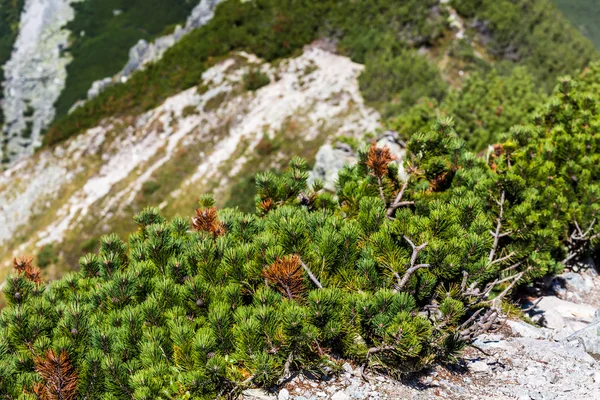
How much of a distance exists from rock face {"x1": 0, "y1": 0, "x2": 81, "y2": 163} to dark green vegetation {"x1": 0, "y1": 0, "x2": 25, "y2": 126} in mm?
1070

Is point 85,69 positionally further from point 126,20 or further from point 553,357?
point 553,357

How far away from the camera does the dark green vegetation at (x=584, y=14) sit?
365ft

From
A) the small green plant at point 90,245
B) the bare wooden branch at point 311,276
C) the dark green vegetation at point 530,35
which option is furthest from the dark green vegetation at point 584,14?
the bare wooden branch at point 311,276

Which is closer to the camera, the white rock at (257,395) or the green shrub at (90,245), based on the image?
Result: the white rock at (257,395)

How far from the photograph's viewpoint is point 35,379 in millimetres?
3900

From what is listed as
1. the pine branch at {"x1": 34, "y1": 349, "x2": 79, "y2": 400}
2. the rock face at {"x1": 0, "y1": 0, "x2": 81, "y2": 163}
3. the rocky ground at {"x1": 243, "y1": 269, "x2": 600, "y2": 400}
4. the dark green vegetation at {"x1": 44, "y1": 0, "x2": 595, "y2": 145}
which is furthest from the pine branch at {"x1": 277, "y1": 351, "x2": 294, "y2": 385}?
the rock face at {"x1": 0, "y1": 0, "x2": 81, "y2": 163}

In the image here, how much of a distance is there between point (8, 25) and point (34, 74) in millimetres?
26203

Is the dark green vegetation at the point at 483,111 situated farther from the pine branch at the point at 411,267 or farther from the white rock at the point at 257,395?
the white rock at the point at 257,395

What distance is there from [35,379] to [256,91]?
101 feet

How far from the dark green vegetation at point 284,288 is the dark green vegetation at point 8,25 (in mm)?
113010

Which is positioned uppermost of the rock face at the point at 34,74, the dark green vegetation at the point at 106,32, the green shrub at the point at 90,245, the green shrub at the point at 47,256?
the green shrub at the point at 90,245

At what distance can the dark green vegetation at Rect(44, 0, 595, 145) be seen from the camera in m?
30.1

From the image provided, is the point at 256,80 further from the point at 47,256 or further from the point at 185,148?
the point at 47,256

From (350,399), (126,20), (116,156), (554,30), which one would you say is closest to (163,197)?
(116,156)
